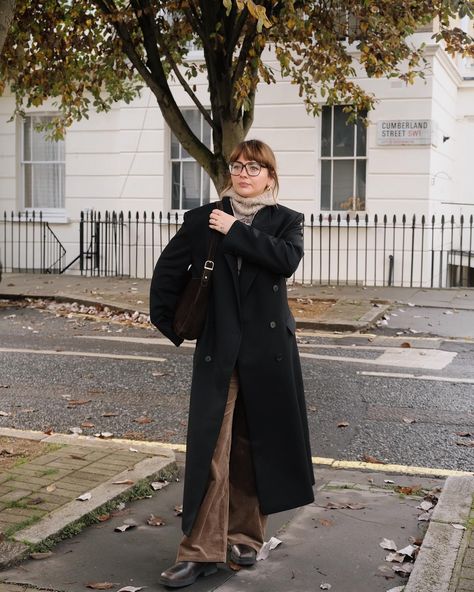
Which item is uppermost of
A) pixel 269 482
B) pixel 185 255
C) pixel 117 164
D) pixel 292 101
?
pixel 292 101

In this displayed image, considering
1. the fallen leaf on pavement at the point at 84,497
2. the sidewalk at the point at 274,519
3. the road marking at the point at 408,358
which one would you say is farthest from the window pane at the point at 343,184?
the fallen leaf on pavement at the point at 84,497

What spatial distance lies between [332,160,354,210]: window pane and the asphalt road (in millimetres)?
6475

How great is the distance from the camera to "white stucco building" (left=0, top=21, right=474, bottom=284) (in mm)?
16859

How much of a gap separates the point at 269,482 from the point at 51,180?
17.3m

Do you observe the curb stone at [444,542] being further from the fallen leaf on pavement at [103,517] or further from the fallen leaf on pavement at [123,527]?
the fallen leaf on pavement at [103,517]

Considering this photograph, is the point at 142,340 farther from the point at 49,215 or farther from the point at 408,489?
the point at 49,215

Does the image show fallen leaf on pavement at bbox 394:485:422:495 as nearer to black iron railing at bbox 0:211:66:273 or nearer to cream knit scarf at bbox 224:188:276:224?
cream knit scarf at bbox 224:188:276:224

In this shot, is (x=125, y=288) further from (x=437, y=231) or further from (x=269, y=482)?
(x=269, y=482)

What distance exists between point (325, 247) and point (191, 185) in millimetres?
3285

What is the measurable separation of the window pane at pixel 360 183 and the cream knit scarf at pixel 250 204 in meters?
13.6

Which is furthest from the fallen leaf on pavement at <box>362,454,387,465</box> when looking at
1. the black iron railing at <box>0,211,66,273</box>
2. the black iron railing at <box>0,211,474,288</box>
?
the black iron railing at <box>0,211,66,273</box>

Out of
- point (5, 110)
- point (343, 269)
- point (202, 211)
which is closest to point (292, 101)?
point (343, 269)

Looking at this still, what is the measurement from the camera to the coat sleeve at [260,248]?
3.90m

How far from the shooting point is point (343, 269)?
1758 centimetres
